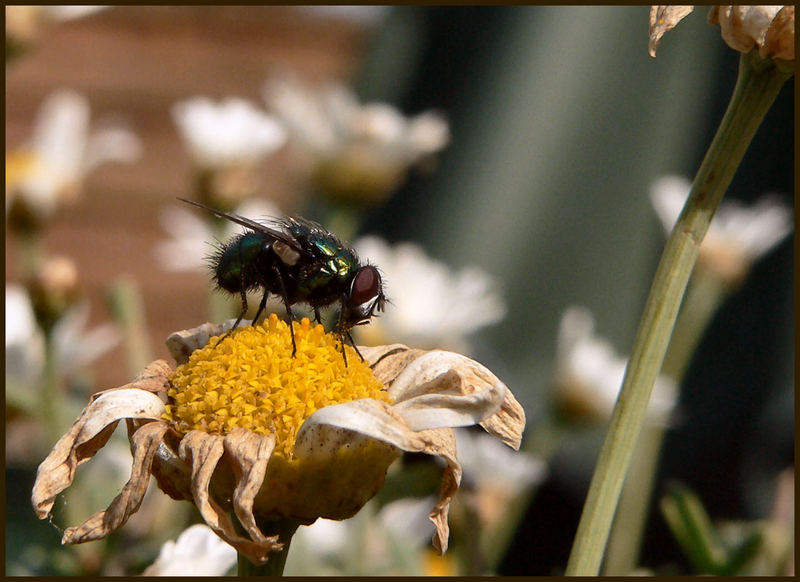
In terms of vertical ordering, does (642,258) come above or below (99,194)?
above

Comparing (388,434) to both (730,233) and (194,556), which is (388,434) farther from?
(730,233)

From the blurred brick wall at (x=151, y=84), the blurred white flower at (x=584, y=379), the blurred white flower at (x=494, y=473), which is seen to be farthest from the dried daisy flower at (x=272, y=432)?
the blurred brick wall at (x=151, y=84)

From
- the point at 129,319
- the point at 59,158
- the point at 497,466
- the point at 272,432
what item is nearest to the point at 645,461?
the point at 497,466

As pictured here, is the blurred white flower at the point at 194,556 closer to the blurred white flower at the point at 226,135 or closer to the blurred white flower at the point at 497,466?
the blurred white flower at the point at 497,466

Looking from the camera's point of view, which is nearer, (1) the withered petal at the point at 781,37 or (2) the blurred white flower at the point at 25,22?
(1) the withered petal at the point at 781,37

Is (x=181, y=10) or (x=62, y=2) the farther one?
(x=181, y=10)

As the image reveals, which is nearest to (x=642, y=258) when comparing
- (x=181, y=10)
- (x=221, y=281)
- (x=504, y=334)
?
(x=504, y=334)

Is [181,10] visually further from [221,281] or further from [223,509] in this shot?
[223,509]
